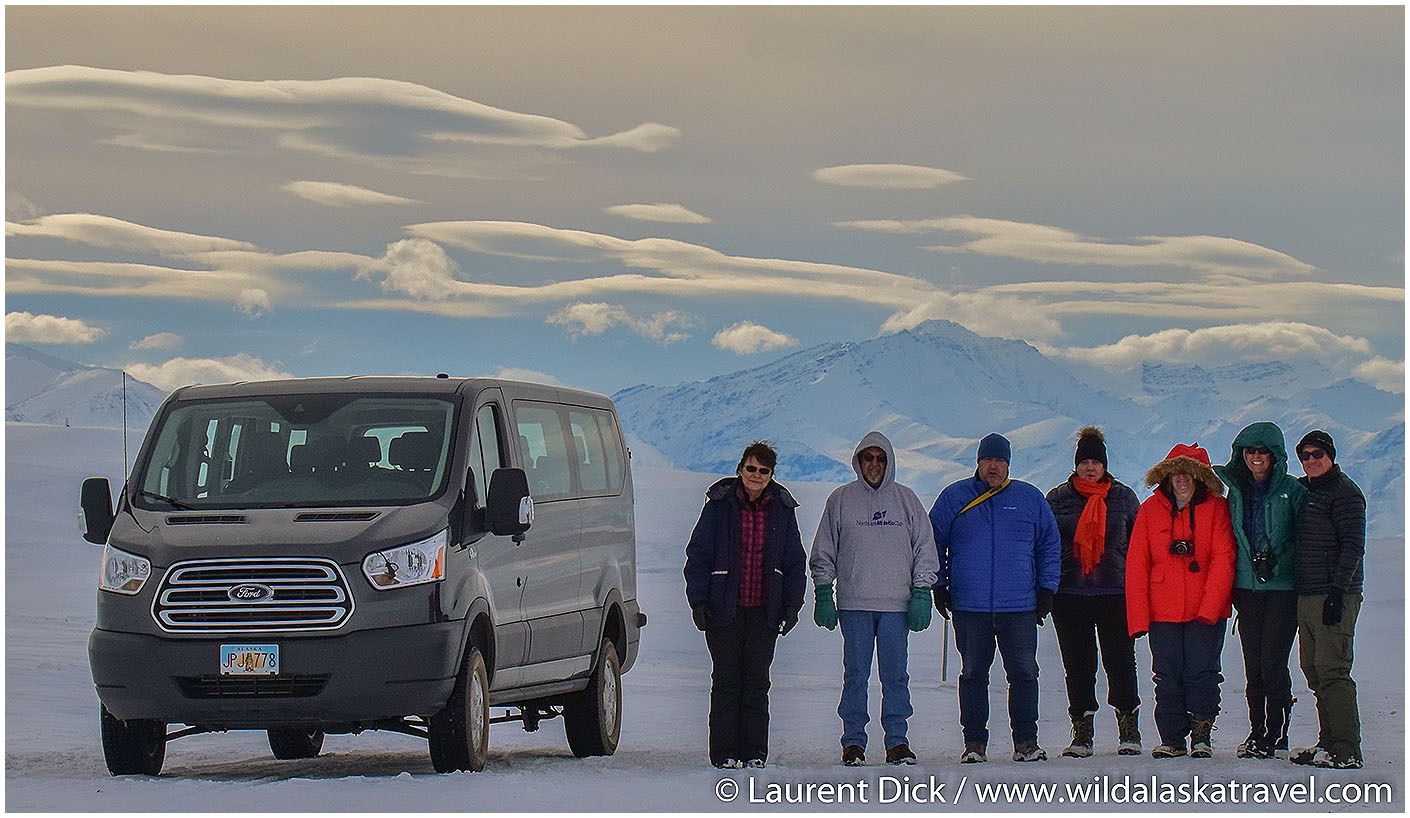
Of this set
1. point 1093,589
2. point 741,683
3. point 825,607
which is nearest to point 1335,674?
point 1093,589

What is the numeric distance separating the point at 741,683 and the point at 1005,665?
1635mm

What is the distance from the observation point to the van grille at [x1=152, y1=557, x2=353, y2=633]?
11.0 m

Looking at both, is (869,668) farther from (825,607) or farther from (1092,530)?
(1092,530)

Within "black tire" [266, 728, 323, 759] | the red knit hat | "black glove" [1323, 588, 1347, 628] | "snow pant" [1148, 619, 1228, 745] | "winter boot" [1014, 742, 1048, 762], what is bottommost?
"black tire" [266, 728, 323, 759]

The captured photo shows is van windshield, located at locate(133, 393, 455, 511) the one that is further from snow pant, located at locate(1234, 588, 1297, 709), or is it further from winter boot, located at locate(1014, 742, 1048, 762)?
snow pant, located at locate(1234, 588, 1297, 709)

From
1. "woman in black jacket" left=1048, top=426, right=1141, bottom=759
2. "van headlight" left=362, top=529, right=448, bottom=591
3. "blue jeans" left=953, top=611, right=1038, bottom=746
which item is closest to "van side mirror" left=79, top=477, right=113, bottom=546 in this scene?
"van headlight" left=362, top=529, right=448, bottom=591

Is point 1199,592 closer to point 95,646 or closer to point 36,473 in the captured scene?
point 95,646

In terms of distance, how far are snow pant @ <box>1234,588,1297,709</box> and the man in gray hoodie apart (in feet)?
6.35

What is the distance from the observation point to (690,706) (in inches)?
877

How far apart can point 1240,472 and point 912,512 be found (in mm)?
2008

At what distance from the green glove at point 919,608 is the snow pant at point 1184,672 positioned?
4.68 ft

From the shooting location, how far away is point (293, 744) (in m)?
14.4

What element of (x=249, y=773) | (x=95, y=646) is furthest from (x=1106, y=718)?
(x=95, y=646)

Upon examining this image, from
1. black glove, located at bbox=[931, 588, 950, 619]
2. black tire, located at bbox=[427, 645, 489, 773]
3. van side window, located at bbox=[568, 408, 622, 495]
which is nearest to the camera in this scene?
black tire, located at bbox=[427, 645, 489, 773]
